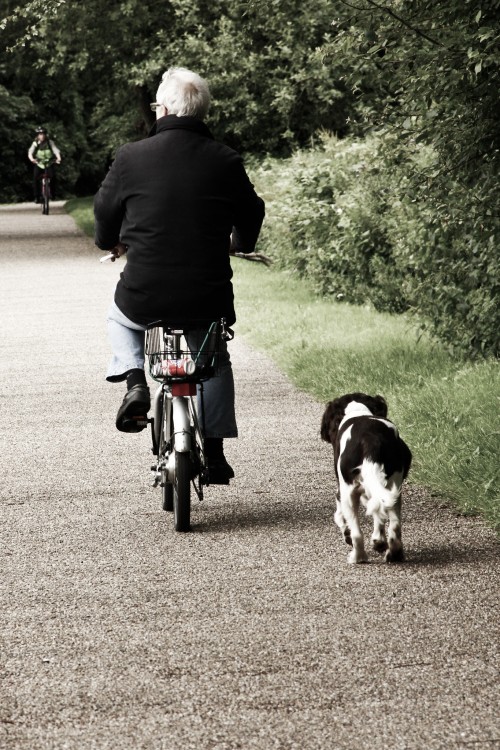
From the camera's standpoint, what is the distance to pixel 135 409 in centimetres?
590

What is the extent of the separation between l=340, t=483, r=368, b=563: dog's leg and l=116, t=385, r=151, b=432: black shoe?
1.02m

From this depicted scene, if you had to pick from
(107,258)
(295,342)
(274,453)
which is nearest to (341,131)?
(295,342)

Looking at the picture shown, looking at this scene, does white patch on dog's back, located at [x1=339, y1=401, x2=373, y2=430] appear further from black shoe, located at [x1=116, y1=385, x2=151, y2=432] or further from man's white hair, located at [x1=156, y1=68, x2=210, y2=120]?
man's white hair, located at [x1=156, y1=68, x2=210, y2=120]

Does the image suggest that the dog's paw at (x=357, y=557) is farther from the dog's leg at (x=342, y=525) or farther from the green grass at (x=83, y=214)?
the green grass at (x=83, y=214)

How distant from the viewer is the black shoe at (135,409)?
5883 mm

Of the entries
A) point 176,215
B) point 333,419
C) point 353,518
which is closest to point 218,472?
point 333,419

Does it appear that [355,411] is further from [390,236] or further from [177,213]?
[390,236]

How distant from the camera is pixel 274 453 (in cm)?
783

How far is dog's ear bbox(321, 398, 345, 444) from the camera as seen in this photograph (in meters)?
5.90

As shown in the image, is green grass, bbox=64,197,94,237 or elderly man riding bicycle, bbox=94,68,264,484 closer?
elderly man riding bicycle, bbox=94,68,264,484

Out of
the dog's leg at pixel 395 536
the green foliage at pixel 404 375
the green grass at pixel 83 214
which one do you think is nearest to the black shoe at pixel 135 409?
the dog's leg at pixel 395 536

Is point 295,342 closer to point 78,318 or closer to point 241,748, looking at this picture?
point 78,318

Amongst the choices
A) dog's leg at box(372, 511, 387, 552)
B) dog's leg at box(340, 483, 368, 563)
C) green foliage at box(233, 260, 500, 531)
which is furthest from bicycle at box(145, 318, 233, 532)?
green foliage at box(233, 260, 500, 531)

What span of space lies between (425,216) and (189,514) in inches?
172
